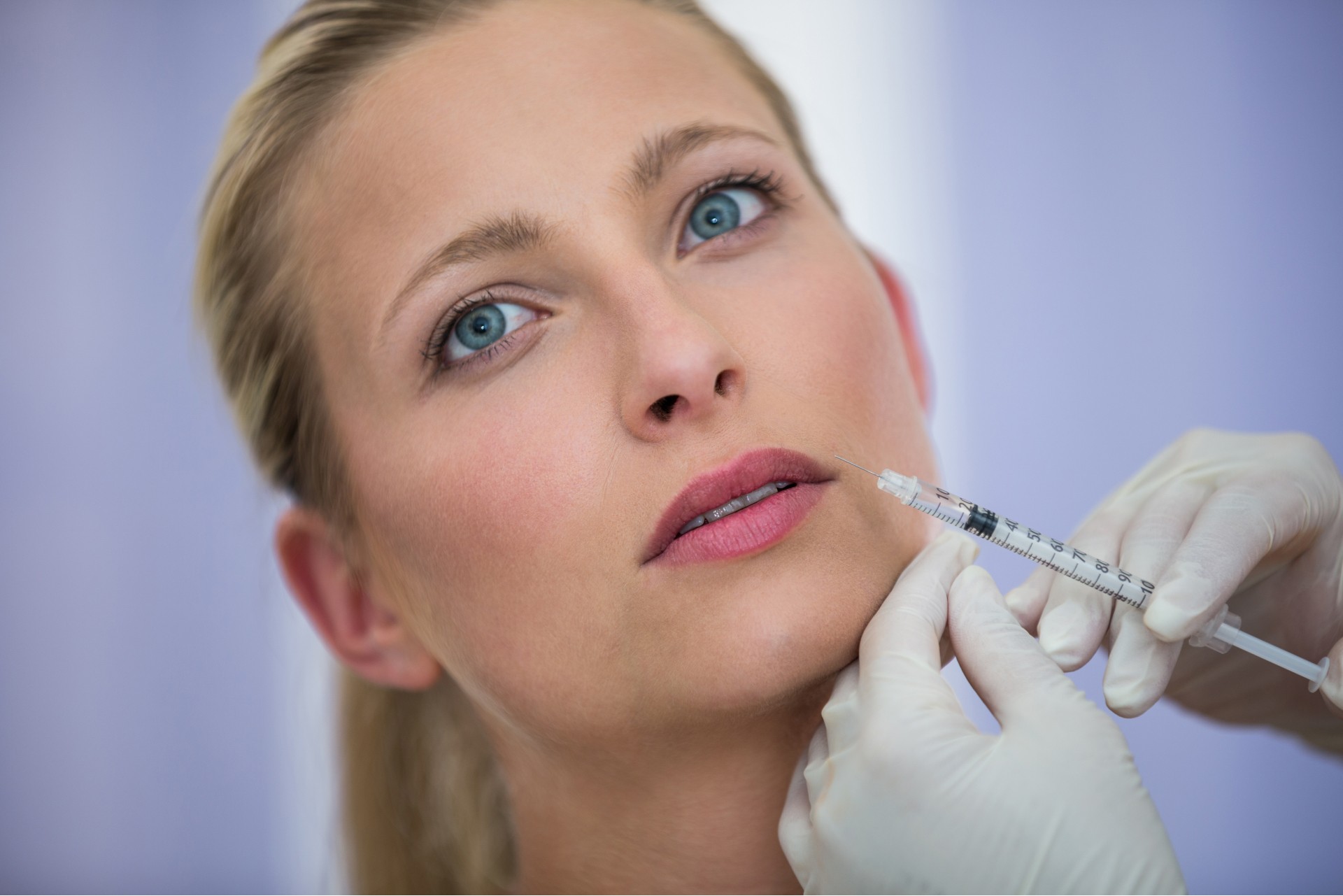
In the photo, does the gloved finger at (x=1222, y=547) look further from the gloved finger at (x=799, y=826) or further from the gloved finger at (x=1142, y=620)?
the gloved finger at (x=799, y=826)

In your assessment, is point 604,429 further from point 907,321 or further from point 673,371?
point 907,321

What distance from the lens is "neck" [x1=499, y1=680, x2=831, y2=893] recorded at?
1.38 metres

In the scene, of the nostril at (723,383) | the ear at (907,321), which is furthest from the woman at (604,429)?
the ear at (907,321)

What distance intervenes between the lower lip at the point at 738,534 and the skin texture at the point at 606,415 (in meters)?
0.02

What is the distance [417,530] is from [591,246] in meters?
0.51

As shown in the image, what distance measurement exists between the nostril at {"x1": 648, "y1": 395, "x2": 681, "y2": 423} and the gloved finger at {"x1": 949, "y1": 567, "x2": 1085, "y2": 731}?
0.50 meters

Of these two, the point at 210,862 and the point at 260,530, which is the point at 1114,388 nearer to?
the point at 260,530

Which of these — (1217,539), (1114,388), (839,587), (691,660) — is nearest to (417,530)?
(691,660)

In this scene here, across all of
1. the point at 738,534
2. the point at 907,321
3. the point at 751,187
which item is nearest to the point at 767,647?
the point at 738,534

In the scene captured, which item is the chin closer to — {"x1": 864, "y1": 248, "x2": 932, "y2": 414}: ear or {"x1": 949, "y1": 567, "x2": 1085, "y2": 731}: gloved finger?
{"x1": 949, "y1": 567, "x2": 1085, "y2": 731}: gloved finger

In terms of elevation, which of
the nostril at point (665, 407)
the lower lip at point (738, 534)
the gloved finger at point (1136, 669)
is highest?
the nostril at point (665, 407)

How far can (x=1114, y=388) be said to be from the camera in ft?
9.93

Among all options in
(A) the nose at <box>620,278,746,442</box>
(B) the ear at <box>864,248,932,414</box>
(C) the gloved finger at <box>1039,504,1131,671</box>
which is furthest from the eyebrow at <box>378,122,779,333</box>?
(C) the gloved finger at <box>1039,504,1131,671</box>

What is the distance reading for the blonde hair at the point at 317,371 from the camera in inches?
62.4
